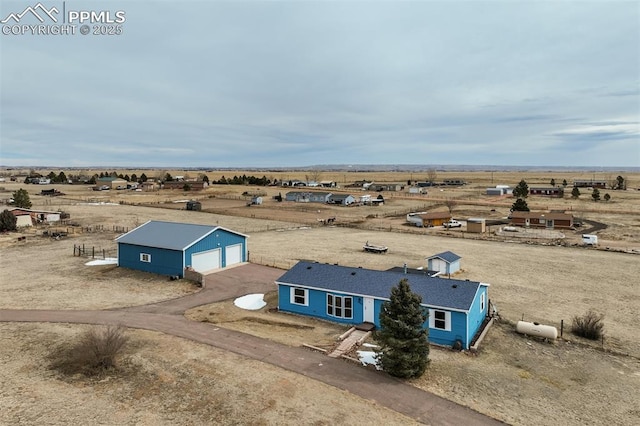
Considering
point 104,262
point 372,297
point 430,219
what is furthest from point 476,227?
point 104,262

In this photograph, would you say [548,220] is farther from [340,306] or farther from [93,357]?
[93,357]

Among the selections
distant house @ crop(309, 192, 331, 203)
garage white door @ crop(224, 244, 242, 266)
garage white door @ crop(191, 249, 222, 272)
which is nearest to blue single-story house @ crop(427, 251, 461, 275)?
garage white door @ crop(224, 244, 242, 266)

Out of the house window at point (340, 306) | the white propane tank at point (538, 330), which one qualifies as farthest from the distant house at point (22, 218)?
the white propane tank at point (538, 330)

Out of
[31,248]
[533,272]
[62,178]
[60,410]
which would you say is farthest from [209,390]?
[62,178]

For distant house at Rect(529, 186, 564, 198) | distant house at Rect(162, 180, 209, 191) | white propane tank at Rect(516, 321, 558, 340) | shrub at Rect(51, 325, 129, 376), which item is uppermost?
distant house at Rect(162, 180, 209, 191)

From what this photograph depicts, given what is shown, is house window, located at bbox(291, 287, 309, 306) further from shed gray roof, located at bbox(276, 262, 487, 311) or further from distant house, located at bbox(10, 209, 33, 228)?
distant house, located at bbox(10, 209, 33, 228)
